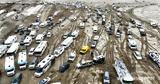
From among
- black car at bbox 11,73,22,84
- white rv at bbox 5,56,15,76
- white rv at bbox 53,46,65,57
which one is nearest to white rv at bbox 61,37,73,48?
white rv at bbox 53,46,65,57

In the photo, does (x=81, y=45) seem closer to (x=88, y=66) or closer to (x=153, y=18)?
(x=88, y=66)

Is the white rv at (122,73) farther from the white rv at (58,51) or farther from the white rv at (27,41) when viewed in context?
the white rv at (27,41)

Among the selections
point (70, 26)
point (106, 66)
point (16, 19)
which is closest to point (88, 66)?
point (106, 66)

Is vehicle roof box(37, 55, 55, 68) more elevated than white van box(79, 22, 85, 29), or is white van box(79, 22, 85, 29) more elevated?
white van box(79, 22, 85, 29)

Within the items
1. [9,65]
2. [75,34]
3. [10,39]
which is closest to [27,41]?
[10,39]

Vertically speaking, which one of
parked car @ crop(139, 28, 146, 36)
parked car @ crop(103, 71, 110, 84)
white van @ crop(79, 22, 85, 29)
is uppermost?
white van @ crop(79, 22, 85, 29)

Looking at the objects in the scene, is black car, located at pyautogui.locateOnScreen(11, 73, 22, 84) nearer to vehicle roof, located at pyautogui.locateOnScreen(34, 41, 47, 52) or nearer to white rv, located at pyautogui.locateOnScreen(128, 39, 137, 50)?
vehicle roof, located at pyautogui.locateOnScreen(34, 41, 47, 52)
